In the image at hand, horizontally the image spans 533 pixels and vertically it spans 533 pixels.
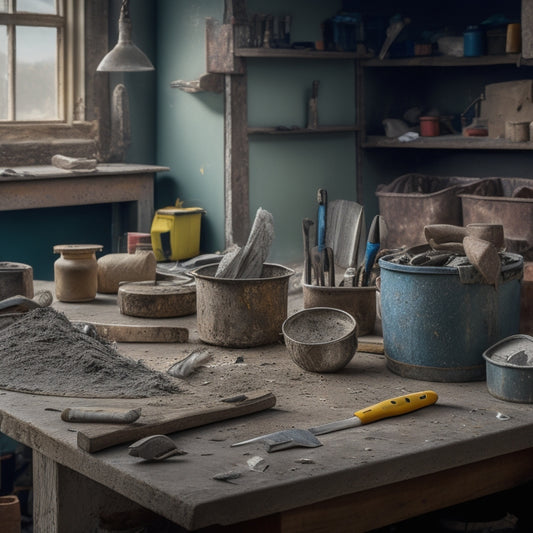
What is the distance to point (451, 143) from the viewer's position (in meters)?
6.48

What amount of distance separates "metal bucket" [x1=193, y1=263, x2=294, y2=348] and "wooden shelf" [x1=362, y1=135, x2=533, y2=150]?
3.88 metres

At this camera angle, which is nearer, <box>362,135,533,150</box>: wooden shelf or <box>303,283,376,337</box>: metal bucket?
<box>303,283,376,337</box>: metal bucket

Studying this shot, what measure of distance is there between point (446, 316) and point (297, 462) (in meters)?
0.64

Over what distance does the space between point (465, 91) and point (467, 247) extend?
5.32 meters

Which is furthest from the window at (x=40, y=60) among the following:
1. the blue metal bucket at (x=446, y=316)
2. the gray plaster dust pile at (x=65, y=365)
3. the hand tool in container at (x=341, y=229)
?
the blue metal bucket at (x=446, y=316)

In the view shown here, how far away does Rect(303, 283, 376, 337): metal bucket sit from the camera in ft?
8.28

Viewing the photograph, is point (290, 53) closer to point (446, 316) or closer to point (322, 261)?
point (322, 261)

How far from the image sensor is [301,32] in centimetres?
670

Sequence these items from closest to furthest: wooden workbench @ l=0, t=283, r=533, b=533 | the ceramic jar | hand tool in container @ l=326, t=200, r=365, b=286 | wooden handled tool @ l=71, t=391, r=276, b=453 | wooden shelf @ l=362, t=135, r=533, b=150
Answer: wooden workbench @ l=0, t=283, r=533, b=533 → wooden handled tool @ l=71, t=391, r=276, b=453 → the ceramic jar → hand tool in container @ l=326, t=200, r=365, b=286 → wooden shelf @ l=362, t=135, r=533, b=150

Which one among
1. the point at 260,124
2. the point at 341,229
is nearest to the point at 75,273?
the point at 341,229

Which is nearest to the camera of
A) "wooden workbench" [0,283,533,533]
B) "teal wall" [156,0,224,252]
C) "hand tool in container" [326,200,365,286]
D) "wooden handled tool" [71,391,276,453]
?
"wooden workbench" [0,283,533,533]

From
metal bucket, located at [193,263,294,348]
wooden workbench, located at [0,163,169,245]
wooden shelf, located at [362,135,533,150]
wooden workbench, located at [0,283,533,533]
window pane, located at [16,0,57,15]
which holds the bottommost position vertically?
wooden workbench, located at [0,283,533,533]

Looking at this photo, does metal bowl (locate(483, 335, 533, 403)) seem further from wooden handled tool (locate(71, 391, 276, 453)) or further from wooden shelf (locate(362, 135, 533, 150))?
wooden shelf (locate(362, 135, 533, 150))

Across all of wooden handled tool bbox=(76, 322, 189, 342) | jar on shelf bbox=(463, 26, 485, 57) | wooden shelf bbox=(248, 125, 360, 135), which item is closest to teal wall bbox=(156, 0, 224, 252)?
wooden shelf bbox=(248, 125, 360, 135)
